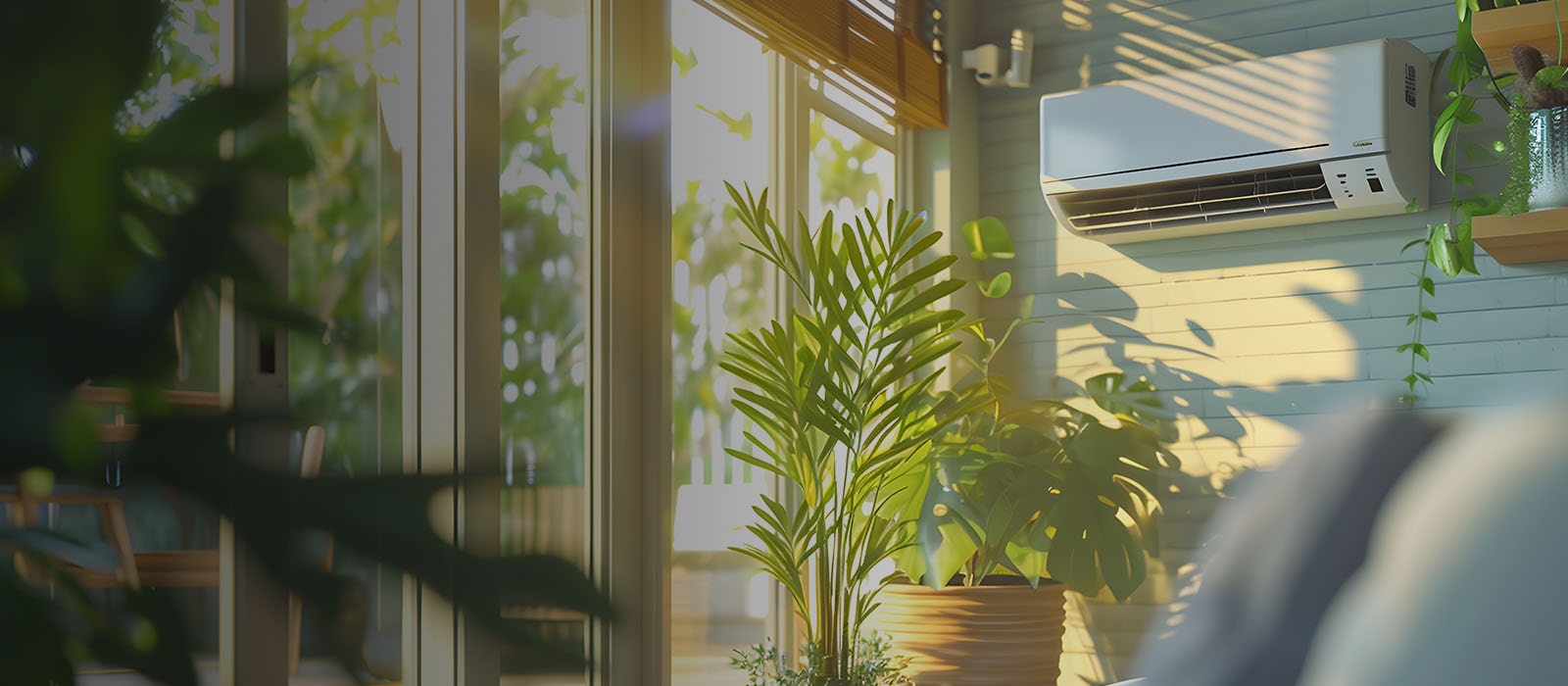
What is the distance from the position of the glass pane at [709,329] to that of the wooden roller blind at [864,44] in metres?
0.13

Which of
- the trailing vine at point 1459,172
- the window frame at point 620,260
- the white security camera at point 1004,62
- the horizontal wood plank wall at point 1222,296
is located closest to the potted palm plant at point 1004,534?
the horizontal wood plank wall at point 1222,296

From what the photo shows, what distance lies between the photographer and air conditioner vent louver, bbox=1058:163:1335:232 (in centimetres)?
371

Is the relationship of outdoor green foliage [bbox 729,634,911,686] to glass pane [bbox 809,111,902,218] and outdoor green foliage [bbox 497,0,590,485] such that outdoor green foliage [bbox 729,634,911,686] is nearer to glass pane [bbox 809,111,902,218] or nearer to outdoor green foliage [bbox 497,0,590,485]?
outdoor green foliage [bbox 497,0,590,485]

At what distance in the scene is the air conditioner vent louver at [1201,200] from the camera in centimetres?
371

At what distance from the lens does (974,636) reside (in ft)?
11.5

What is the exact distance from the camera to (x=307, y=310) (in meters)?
0.18

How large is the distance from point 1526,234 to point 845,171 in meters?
1.85

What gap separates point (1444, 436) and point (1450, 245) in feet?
10.7

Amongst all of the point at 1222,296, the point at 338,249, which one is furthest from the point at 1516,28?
the point at 338,249

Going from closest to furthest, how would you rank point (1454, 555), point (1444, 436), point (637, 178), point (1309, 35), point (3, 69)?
1. point (3, 69)
2. point (1454, 555)
3. point (1444, 436)
4. point (637, 178)
5. point (1309, 35)

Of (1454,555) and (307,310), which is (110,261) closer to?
(307,310)

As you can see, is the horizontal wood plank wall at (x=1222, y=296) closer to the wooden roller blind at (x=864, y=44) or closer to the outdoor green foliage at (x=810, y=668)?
the wooden roller blind at (x=864, y=44)

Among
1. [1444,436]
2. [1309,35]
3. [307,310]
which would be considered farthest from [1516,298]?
[307,310]

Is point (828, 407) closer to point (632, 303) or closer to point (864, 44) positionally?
point (632, 303)
